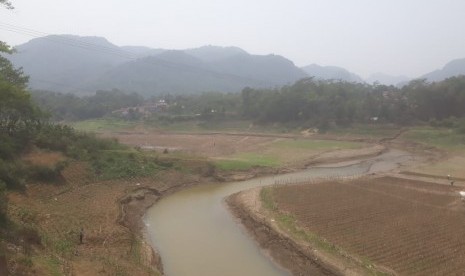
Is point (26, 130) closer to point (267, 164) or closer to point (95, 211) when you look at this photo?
point (95, 211)

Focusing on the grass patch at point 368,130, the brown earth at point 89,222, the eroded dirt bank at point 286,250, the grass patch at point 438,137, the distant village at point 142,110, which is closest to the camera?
the brown earth at point 89,222

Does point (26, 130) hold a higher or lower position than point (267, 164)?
higher

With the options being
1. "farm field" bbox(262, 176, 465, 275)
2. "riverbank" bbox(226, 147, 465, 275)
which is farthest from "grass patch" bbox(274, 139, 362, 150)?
"riverbank" bbox(226, 147, 465, 275)

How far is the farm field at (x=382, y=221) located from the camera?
18312mm

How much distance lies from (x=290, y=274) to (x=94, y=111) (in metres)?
92.2

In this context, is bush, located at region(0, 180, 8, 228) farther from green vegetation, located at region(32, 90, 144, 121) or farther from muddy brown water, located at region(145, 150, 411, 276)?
green vegetation, located at region(32, 90, 144, 121)

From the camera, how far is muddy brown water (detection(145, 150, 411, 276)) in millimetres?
19359

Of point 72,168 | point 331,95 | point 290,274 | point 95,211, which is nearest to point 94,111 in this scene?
point 331,95

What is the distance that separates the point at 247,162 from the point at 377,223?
70.4ft

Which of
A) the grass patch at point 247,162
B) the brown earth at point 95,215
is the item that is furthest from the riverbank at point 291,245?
the grass patch at point 247,162

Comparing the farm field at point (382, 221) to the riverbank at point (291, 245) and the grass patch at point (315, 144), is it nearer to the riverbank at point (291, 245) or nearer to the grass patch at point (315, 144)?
the riverbank at point (291, 245)

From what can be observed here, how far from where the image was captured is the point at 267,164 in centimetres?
4378

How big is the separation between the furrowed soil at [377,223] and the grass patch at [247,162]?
9.51 meters

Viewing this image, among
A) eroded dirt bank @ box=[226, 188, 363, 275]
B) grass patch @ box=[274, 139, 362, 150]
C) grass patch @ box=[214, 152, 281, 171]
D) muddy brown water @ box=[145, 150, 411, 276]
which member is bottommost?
muddy brown water @ box=[145, 150, 411, 276]
